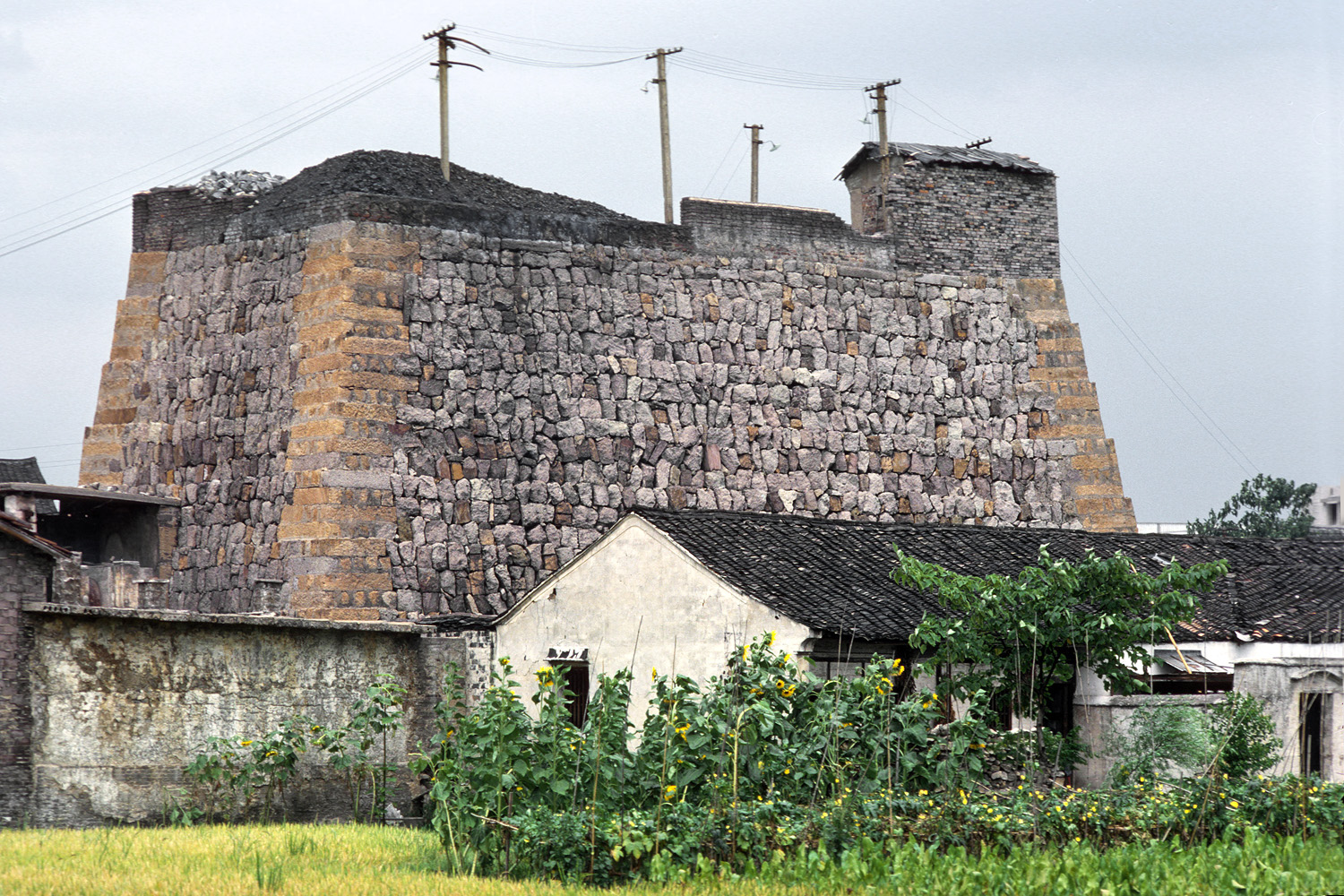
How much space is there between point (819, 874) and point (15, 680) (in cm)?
621

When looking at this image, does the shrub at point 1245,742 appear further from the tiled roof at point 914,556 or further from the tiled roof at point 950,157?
the tiled roof at point 950,157

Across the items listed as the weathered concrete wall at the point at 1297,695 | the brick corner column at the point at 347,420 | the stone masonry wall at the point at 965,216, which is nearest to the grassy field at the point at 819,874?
the weathered concrete wall at the point at 1297,695

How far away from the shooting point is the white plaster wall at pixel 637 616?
47.8 ft


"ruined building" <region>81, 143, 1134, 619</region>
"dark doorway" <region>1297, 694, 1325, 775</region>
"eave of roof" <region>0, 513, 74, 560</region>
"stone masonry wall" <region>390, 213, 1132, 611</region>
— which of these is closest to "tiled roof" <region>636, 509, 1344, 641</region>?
"dark doorway" <region>1297, 694, 1325, 775</region>

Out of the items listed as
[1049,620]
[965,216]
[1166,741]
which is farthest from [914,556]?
[965,216]

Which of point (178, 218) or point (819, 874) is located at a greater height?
point (178, 218)

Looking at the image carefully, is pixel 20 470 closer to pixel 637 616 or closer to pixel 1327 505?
pixel 637 616

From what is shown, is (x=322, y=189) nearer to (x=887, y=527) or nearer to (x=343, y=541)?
(x=343, y=541)

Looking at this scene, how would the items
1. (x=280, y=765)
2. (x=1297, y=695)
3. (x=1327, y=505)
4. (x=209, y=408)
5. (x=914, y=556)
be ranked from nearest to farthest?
(x=1297, y=695), (x=280, y=765), (x=914, y=556), (x=209, y=408), (x=1327, y=505)

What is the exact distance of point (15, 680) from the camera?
1238cm

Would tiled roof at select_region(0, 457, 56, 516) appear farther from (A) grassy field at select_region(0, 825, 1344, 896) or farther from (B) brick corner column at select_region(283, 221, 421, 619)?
(A) grassy field at select_region(0, 825, 1344, 896)

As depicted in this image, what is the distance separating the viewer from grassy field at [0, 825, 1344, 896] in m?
8.84

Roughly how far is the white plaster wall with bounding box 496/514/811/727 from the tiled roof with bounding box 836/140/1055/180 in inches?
305

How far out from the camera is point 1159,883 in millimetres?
8883
